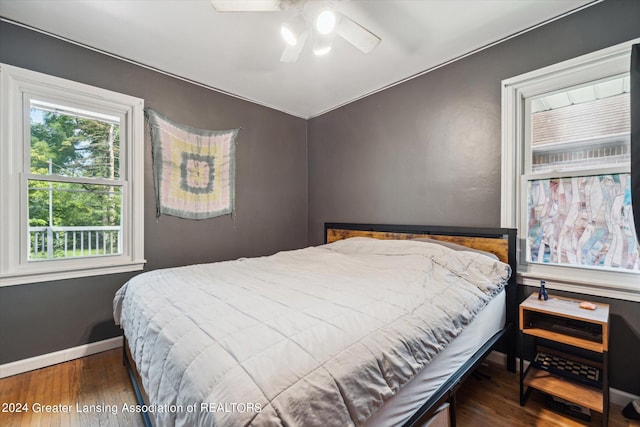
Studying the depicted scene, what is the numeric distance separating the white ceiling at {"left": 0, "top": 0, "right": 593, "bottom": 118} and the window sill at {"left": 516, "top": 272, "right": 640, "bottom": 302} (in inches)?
76.2

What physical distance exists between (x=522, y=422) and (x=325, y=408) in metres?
1.57

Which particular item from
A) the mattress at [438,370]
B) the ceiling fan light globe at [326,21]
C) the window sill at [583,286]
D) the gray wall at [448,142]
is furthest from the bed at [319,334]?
the ceiling fan light globe at [326,21]

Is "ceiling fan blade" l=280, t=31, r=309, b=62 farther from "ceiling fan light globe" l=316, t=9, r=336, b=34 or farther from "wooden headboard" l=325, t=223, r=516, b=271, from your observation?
"wooden headboard" l=325, t=223, r=516, b=271

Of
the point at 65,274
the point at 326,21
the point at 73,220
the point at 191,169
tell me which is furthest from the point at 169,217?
the point at 326,21

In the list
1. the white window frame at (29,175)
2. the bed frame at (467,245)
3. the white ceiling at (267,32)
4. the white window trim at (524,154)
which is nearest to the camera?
the bed frame at (467,245)

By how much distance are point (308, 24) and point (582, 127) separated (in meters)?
2.16

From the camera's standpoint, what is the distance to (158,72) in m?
2.74

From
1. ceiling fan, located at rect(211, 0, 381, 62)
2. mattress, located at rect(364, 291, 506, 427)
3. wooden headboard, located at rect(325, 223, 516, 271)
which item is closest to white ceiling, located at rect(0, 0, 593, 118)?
ceiling fan, located at rect(211, 0, 381, 62)

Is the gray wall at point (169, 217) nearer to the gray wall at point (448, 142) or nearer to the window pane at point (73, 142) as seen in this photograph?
the window pane at point (73, 142)

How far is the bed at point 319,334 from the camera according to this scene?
793 millimetres

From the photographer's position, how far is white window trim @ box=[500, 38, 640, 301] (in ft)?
5.88

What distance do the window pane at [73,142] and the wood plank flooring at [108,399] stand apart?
63.0 inches

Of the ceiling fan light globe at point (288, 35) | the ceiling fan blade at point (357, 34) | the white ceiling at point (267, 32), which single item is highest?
the white ceiling at point (267, 32)

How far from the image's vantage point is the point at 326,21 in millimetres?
1583
